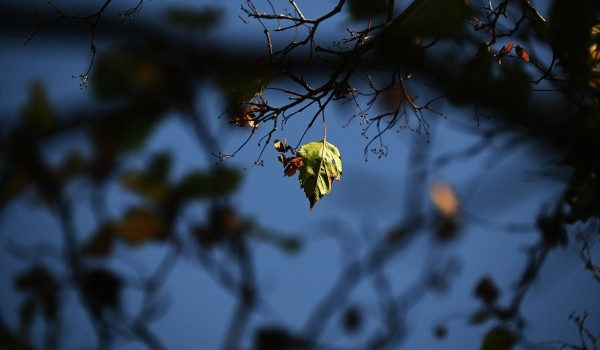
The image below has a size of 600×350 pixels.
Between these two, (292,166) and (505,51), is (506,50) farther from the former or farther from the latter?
(292,166)

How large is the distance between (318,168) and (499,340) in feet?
5.16

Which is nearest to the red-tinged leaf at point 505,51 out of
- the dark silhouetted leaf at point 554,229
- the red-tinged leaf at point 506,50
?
the red-tinged leaf at point 506,50

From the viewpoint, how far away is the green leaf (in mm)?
2834

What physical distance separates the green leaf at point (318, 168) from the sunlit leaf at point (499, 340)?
4.61 feet

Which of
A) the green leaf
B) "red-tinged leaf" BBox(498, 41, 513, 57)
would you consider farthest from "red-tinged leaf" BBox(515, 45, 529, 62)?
the green leaf

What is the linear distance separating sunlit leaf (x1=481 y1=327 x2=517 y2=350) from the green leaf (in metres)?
1.41

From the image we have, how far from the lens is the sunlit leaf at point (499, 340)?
127 inches

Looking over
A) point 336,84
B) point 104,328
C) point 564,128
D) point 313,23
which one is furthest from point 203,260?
point 564,128

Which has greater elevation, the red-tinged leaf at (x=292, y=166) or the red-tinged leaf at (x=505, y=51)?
the red-tinged leaf at (x=505, y=51)

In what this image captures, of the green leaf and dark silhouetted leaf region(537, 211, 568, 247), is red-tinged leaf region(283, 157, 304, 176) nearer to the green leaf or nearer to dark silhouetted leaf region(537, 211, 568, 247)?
the green leaf

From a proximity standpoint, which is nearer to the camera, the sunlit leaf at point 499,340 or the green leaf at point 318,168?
the green leaf at point 318,168

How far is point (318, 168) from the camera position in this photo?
2861 millimetres

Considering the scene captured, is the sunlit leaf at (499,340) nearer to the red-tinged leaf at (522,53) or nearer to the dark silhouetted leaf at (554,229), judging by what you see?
the dark silhouetted leaf at (554,229)

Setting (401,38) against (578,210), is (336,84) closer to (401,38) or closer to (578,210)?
(578,210)
